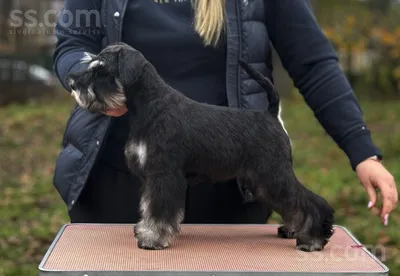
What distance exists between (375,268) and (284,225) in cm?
37

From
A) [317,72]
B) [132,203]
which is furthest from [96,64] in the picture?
[317,72]

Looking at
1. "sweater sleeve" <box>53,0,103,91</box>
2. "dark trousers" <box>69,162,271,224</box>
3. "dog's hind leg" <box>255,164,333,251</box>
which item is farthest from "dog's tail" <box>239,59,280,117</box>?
"sweater sleeve" <box>53,0,103,91</box>

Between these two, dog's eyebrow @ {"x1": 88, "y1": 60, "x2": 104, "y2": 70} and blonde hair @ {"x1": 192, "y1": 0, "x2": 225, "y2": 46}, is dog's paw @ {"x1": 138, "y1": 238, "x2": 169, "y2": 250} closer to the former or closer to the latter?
dog's eyebrow @ {"x1": 88, "y1": 60, "x2": 104, "y2": 70}

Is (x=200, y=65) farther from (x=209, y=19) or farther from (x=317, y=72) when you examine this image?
(x=317, y=72)

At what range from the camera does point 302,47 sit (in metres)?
2.81

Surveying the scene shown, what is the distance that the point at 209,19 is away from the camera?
265 centimetres

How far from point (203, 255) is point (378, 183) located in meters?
0.70

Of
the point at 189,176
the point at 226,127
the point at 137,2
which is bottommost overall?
the point at 189,176

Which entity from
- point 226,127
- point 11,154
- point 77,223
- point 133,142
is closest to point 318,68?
point 226,127

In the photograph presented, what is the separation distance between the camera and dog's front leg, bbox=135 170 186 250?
2232mm

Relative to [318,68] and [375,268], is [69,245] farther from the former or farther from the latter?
[318,68]

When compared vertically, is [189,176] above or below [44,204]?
above

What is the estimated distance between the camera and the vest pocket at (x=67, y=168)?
2785mm

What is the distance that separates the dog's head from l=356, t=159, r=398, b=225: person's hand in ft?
2.98
